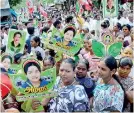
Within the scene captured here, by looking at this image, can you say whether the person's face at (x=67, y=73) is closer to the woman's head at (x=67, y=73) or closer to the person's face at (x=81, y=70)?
the woman's head at (x=67, y=73)

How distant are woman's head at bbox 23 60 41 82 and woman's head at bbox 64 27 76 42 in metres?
Answer: 1.94

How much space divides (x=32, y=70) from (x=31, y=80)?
90 millimetres

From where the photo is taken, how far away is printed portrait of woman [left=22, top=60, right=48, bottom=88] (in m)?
3.72

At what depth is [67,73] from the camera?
3.72 m

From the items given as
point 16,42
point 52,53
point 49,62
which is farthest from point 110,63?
point 16,42

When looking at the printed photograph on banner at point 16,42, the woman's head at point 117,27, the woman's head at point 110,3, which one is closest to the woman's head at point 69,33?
the printed photograph on banner at point 16,42

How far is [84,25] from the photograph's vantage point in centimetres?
1114

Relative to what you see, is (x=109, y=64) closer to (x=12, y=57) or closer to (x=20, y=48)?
(x=12, y=57)

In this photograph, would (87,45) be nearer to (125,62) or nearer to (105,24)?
(125,62)

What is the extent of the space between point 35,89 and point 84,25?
24.7 feet

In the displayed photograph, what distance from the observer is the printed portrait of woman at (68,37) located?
5621mm

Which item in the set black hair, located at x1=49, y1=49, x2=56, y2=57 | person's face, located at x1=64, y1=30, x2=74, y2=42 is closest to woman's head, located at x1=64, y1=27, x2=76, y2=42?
person's face, located at x1=64, y1=30, x2=74, y2=42

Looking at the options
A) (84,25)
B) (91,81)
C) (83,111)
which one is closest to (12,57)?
(91,81)

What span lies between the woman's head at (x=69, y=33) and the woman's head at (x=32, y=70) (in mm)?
1942
